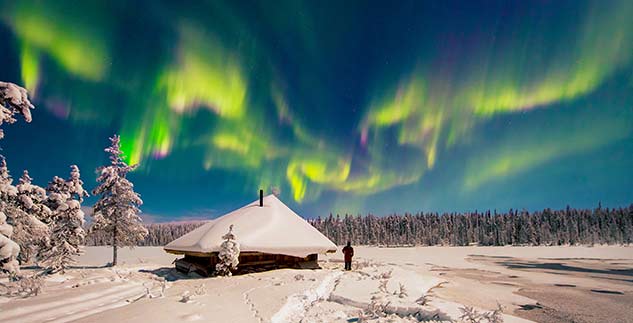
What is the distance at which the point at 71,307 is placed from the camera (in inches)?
381

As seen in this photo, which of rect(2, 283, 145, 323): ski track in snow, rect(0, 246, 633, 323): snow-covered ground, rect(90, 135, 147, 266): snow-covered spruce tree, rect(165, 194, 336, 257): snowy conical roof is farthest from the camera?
rect(90, 135, 147, 266): snow-covered spruce tree

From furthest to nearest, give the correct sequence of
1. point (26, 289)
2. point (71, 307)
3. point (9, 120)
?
point (26, 289), point (71, 307), point (9, 120)

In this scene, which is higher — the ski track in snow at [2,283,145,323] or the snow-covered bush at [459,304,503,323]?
the snow-covered bush at [459,304,503,323]

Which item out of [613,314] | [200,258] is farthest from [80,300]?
[613,314]

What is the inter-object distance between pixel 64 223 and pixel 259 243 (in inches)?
499

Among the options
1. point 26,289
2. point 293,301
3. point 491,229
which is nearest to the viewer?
point 293,301

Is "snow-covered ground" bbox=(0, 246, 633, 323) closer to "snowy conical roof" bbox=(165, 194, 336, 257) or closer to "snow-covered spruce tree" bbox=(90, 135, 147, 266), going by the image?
"snowy conical roof" bbox=(165, 194, 336, 257)

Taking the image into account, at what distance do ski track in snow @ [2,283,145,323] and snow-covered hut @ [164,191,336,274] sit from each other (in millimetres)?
5577

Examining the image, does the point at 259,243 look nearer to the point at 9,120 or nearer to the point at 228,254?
the point at 228,254

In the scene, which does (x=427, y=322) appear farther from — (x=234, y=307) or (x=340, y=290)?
(x=234, y=307)

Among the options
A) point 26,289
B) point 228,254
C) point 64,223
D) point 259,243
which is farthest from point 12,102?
point 64,223

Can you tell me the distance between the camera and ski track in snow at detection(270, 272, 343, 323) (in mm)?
8576

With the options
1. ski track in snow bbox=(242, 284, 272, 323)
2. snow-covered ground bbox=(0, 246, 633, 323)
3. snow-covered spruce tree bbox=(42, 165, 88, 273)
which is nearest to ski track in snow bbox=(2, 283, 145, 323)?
snow-covered ground bbox=(0, 246, 633, 323)

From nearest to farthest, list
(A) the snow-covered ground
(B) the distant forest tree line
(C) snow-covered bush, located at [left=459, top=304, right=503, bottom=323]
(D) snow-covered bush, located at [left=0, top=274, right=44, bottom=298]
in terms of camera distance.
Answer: (C) snow-covered bush, located at [left=459, top=304, right=503, bottom=323] → (A) the snow-covered ground → (D) snow-covered bush, located at [left=0, top=274, right=44, bottom=298] → (B) the distant forest tree line
